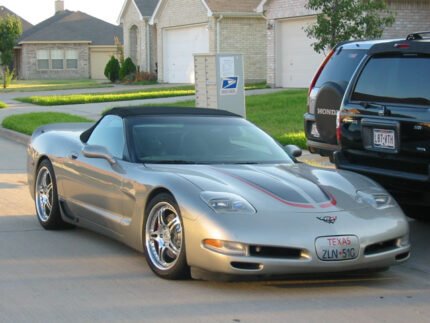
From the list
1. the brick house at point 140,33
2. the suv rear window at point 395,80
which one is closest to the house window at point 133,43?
the brick house at point 140,33

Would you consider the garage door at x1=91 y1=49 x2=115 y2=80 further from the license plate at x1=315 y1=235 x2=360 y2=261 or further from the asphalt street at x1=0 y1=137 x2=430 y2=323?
the license plate at x1=315 y1=235 x2=360 y2=261

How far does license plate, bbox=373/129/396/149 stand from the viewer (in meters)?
7.82

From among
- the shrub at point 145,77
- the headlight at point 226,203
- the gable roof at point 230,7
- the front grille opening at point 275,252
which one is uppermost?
the gable roof at point 230,7

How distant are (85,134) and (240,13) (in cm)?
2811

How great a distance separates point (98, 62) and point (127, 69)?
18.6 metres

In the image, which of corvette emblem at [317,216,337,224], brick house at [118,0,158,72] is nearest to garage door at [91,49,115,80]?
brick house at [118,0,158,72]

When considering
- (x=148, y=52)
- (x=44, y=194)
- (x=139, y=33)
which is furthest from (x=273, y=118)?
(x=139, y=33)

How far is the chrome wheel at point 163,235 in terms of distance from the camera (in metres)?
6.51

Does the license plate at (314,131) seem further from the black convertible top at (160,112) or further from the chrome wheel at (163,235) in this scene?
the chrome wheel at (163,235)

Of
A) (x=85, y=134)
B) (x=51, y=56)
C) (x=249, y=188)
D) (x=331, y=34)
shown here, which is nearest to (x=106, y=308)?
(x=249, y=188)

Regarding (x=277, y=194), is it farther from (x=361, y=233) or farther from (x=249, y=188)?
(x=361, y=233)

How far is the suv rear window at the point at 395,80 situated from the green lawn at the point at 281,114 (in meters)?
5.89

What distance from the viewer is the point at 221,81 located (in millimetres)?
14211

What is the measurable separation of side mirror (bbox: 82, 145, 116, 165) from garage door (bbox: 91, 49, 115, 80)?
55707 millimetres
